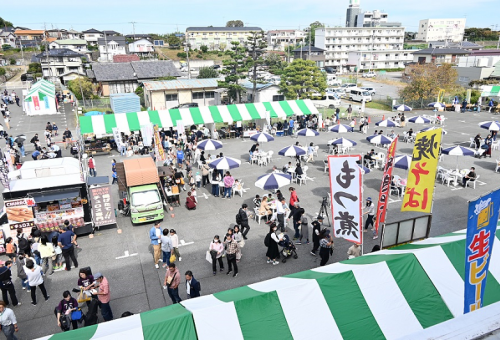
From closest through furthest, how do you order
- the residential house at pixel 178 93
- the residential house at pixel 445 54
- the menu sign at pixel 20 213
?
the menu sign at pixel 20 213 → the residential house at pixel 178 93 → the residential house at pixel 445 54

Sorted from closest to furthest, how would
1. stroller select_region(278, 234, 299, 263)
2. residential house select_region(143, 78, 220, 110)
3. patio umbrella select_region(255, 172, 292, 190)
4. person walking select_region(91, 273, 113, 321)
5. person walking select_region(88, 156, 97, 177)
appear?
person walking select_region(91, 273, 113, 321) < stroller select_region(278, 234, 299, 263) < patio umbrella select_region(255, 172, 292, 190) < person walking select_region(88, 156, 97, 177) < residential house select_region(143, 78, 220, 110)

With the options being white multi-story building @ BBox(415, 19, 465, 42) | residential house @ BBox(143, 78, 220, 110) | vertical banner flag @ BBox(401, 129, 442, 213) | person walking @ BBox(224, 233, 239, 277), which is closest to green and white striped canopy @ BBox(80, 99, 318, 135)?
residential house @ BBox(143, 78, 220, 110)

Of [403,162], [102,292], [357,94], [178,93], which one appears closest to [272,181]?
[403,162]

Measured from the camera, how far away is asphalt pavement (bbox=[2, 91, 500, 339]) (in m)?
9.55

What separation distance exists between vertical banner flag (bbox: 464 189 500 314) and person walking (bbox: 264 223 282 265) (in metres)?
5.78

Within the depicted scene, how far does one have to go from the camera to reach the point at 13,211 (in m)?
11.5

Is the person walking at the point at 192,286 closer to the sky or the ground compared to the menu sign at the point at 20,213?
closer to the ground

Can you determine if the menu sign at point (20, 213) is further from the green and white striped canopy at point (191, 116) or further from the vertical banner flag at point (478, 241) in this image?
the green and white striped canopy at point (191, 116)

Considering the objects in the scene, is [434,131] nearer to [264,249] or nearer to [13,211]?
[264,249]

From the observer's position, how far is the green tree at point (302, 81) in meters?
37.2

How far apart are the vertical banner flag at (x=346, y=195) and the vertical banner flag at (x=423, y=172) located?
2.13 metres

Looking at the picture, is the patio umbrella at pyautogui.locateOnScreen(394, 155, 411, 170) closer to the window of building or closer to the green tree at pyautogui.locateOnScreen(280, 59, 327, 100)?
the green tree at pyautogui.locateOnScreen(280, 59, 327, 100)

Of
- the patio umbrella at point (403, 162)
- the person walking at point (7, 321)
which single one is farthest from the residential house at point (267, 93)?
the person walking at point (7, 321)

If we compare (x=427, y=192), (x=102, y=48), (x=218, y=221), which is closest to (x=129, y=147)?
(x=218, y=221)
